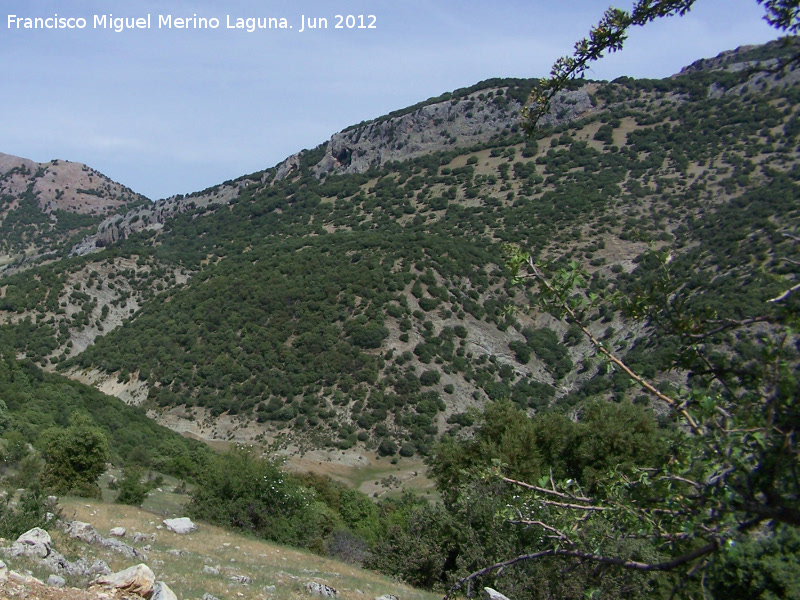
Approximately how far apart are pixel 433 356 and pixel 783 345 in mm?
40478

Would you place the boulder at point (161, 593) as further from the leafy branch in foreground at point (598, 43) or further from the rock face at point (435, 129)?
the rock face at point (435, 129)

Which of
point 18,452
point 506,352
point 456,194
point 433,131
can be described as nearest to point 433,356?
point 506,352

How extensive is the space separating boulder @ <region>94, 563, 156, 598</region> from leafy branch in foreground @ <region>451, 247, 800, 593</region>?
574 cm

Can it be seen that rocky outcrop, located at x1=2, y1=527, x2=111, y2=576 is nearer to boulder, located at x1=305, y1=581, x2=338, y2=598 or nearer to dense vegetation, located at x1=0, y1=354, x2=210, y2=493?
boulder, located at x1=305, y1=581, x2=338, y2=598

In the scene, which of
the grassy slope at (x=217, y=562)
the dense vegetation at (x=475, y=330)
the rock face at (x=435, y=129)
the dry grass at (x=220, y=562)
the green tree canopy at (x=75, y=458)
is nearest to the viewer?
the dense vegetation at (x=475, y=330)

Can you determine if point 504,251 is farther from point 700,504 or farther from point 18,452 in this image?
point 18,452

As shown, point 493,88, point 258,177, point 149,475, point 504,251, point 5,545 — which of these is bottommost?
A: point 149,475

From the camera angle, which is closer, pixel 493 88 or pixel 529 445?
pixel 529 445

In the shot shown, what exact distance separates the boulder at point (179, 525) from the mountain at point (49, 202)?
351 ft

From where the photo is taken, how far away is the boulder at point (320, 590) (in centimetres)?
1113

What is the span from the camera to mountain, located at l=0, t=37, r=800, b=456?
39406 mm

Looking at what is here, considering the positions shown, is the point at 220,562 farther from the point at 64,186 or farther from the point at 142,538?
the point at 64,186

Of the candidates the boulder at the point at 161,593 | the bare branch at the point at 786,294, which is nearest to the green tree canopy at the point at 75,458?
the boulder at the point at 161,593

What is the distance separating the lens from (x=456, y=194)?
7038 cm
